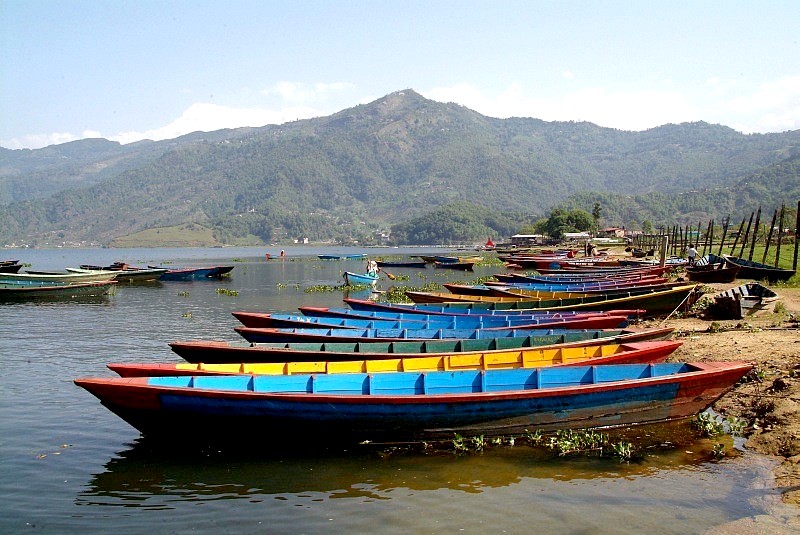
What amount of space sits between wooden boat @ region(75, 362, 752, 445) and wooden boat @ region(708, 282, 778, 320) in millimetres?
10970

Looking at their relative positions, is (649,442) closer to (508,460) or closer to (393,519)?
(508,460)

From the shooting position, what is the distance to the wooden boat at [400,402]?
11.1 meters

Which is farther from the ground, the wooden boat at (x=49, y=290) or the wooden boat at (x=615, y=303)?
the wooden boat at (x=615, y=303)

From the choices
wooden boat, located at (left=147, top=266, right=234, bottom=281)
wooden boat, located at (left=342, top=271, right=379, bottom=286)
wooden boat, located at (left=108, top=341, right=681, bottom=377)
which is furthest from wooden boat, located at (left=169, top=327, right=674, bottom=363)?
wooden boat, located at (left=147, top=266, right=234, bottom=281)

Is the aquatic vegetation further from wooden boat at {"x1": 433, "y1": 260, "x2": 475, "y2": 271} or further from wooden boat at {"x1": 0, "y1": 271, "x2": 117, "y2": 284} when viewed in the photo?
wooden boat at {"x1": 433, "y1": 260, "x2": 475, "y2": 271}

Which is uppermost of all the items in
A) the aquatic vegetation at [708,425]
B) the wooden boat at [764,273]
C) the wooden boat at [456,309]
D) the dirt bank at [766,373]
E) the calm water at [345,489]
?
the wooden boat at [764,273]

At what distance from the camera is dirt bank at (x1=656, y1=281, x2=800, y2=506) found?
10688 mm

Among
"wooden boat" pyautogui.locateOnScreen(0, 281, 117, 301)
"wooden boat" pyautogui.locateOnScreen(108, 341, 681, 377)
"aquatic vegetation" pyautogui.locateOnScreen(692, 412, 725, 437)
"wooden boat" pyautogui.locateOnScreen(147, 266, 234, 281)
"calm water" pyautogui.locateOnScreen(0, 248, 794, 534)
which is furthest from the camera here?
"wooden boat" pyautogui.locateOnScreen(147, 266, 234, 281)

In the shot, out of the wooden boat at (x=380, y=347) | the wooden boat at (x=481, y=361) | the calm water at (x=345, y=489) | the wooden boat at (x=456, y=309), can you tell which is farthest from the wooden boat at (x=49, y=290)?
the wooden boat at (x=481, y=361)

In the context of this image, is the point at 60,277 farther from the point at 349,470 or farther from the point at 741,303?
the point at 741,303

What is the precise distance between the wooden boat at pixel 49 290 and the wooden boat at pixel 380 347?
3200 cm

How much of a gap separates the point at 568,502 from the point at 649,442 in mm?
3113

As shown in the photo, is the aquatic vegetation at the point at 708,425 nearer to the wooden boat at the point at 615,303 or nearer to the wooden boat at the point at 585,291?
the wooden boat at the point at 615,303

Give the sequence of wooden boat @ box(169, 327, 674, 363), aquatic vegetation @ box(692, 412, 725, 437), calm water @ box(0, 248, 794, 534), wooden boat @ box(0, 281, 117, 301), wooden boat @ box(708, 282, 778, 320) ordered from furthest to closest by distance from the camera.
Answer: wooden boat @ box(0, 281, 117, 301) < wooden boat @ box(708, 282, 778, 320) < wooden boat @ box(169, 327, 674, 363) < aquatic vegetation @ box(692, 412, 725, 437) < calm water @ box(0, 248, 794, 534)
